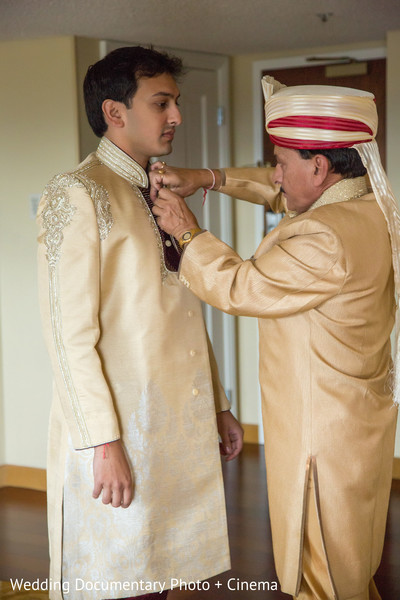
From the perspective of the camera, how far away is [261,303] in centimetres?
195

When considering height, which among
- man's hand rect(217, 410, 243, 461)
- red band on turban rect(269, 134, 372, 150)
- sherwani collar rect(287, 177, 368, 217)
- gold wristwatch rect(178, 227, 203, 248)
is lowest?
man's hand rect(217, 410, 243, 461)

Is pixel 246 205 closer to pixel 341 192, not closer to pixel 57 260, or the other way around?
pixel 341 192

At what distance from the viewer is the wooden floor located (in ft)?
10.5

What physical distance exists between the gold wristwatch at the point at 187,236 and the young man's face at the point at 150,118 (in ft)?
1.04

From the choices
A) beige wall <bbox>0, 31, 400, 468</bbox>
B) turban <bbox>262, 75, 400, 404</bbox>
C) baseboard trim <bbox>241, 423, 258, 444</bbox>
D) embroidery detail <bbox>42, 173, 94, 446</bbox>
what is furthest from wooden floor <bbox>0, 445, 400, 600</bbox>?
turban <bbox>262, 75, 400, 404</bbox>

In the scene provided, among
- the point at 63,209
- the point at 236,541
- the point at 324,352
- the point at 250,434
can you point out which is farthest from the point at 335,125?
the point at 250,434

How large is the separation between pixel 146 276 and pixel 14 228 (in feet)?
8.16

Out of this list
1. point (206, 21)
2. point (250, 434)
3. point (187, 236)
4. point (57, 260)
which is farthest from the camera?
point (250, 434)

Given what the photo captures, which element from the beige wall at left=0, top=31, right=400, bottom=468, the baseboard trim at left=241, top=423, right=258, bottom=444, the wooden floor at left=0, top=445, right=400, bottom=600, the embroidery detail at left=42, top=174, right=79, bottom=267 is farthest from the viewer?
the baseboard trim at left=241, top=423, right=258, bottom=444

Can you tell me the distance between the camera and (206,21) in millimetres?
3951

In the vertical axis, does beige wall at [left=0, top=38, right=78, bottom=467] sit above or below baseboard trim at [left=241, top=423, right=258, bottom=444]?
above

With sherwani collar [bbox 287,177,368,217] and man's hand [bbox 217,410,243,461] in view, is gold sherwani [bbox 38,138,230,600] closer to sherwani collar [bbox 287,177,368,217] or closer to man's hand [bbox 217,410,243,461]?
man's hand [bbox 217,410,243,461]

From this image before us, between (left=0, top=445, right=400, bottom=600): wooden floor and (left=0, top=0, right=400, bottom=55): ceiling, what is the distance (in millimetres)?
2571

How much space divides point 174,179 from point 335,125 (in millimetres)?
509
